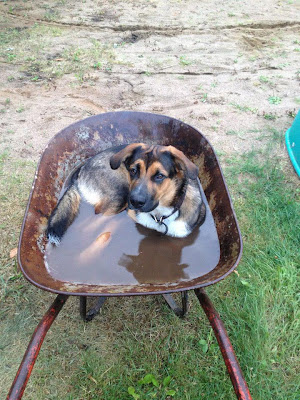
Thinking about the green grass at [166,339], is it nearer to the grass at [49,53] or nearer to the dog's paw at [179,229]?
the dog's paw at [179,229]

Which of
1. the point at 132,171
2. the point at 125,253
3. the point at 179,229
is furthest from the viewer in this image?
the point at 179,229

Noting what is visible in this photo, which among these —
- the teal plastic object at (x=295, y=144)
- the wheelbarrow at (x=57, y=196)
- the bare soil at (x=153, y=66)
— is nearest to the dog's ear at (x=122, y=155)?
the wheelbarrow at (x=57, y=196)

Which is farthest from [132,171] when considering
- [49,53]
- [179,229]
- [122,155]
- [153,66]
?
[49,53]

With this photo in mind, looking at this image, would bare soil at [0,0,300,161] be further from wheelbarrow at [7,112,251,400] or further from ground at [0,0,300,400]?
wheelbarrow at [7,112,251,400]

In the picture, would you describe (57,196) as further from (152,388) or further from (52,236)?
(152,388)

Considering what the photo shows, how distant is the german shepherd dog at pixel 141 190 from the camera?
9.02 ft

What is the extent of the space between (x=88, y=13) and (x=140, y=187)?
8.09 m

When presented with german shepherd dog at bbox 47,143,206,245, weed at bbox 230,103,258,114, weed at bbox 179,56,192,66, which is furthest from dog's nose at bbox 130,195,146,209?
weed at bbox 179,56,192,66

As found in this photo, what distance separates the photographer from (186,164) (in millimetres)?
2646

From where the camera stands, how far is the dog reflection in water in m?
2.82

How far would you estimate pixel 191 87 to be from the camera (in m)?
6.05

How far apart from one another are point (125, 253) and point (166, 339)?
861 mm

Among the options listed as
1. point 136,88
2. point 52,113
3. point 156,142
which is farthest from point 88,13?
point 156,142

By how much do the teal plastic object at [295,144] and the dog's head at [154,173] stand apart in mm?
2312
